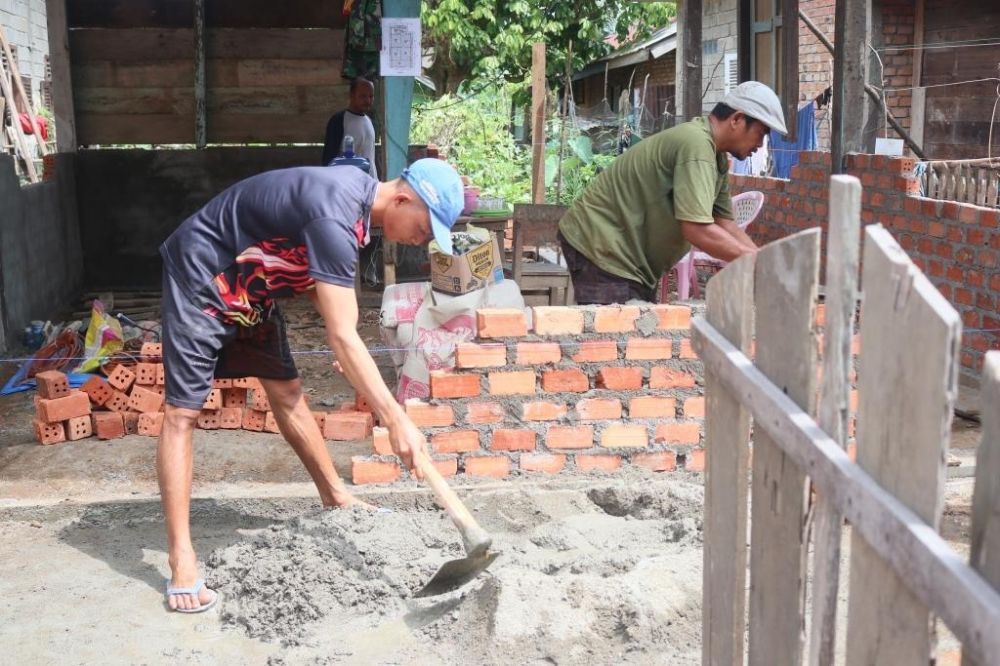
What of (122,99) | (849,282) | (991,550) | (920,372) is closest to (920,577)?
(991,550)

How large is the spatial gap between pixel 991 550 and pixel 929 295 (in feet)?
1.12

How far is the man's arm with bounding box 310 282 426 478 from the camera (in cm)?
344

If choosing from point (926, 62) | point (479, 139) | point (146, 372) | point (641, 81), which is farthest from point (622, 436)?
point (641, 81)

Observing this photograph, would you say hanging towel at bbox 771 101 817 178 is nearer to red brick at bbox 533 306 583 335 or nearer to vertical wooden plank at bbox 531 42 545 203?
vertical wooden plank at bbox 531 42 545 203

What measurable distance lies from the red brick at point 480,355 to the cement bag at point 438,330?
617 millimetres

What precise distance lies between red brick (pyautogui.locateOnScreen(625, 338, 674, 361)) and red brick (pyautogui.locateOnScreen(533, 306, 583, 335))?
24cm

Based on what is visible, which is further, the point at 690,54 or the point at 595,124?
the point at 595,124

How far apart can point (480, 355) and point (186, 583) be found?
4.77ft

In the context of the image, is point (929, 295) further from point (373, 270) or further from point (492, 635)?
point (373, 270)

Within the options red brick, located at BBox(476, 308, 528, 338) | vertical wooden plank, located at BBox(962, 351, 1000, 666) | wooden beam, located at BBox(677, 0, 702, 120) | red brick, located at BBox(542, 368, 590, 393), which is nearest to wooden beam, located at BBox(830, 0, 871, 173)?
wooden beam, located at BBox(677, 0, 702, 120)

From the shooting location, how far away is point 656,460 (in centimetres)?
469

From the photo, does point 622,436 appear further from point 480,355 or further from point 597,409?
point 480,355

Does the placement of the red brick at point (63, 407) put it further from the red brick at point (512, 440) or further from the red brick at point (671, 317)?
the red brick at point (671, 317)

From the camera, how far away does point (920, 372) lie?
1.50 metres
